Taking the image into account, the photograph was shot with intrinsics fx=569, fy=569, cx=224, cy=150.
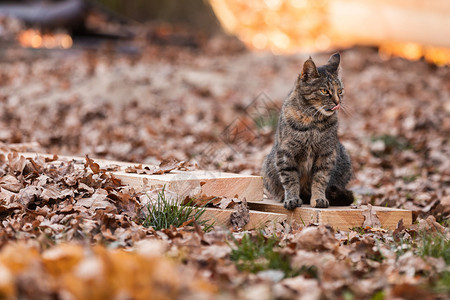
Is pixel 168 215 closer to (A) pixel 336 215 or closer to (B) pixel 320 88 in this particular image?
(A) pixel 336 215

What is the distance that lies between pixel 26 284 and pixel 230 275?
968mm

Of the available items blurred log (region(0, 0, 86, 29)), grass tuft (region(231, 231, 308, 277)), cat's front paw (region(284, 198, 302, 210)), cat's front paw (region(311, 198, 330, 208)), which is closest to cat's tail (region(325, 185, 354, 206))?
cat's front paw (region(311, 198, 330, 208))

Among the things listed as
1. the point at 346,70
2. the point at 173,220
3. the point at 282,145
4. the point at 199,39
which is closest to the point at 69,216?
the point at 173,220

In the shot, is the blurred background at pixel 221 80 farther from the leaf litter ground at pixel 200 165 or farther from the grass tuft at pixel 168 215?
the grass tuft at pixel 168 215

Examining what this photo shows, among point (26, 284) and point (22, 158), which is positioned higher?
point (22, 158)

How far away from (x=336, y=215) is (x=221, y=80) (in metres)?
7.59

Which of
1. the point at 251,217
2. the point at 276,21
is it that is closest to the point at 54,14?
the point at 276,21

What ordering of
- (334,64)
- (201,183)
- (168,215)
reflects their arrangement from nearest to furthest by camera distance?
(168,215) → (201,183) → (334,64)

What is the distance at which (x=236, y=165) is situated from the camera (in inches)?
265

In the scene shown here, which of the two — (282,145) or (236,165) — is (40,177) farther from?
(236,165)

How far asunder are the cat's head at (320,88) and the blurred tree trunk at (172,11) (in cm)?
1242

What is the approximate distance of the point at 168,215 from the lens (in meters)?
3.90

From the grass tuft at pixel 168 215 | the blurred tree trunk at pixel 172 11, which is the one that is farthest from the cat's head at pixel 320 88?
the blurred tree trunk at pixel 172 11

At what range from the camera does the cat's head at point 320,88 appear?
431cm
